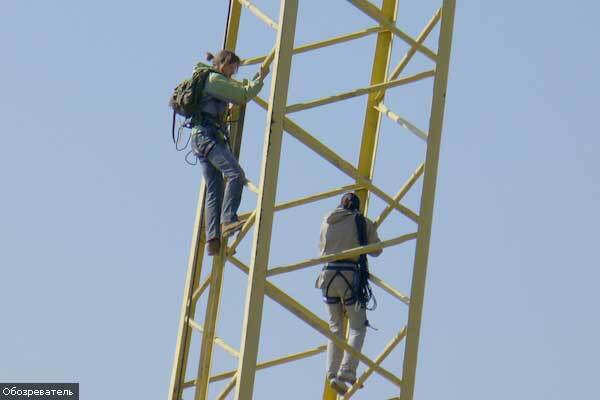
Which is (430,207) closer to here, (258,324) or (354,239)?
(354,239)

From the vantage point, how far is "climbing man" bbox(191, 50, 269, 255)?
28.5 metres

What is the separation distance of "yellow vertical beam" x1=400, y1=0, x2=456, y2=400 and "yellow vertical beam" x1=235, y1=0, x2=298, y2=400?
1.93m

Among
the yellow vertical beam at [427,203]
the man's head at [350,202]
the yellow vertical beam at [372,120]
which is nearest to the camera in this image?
the yellow vertical beam at [427,203]

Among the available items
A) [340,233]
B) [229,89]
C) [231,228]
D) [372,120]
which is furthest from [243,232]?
[372,120]

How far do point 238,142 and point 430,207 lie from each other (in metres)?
2.18

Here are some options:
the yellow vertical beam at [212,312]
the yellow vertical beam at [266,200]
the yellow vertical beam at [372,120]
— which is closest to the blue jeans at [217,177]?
the yellow vertical beam at [212,312]

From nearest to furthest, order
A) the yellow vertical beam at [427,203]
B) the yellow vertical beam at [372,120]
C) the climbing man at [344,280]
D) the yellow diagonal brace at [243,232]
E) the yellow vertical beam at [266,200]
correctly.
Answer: the yellow vertical beam at [266,200] < the yellow diagonal brace at [243,232] < the yellow vertical beam at [427,203] < the climbing man at [344,280] < the yellow vertical beam at [372,120]

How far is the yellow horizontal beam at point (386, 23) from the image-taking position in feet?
94.5

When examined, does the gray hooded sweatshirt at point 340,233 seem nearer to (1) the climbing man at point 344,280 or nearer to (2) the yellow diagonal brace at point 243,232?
(1) the climbing man at point 344,280

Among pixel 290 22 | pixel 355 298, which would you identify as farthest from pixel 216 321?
pixel 290 22

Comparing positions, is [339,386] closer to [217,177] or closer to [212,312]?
[212,312]

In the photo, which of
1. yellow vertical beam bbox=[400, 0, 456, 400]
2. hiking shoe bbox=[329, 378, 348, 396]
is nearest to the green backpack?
yellow vertical beam bbox=[400, 0, 456, 400]

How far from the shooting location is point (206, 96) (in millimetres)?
28641

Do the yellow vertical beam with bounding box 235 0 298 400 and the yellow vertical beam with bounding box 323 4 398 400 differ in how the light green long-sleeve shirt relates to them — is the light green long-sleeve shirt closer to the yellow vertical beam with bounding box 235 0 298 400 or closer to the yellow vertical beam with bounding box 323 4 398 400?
the yellow vertical beam with bounding box 235 0 298 400
